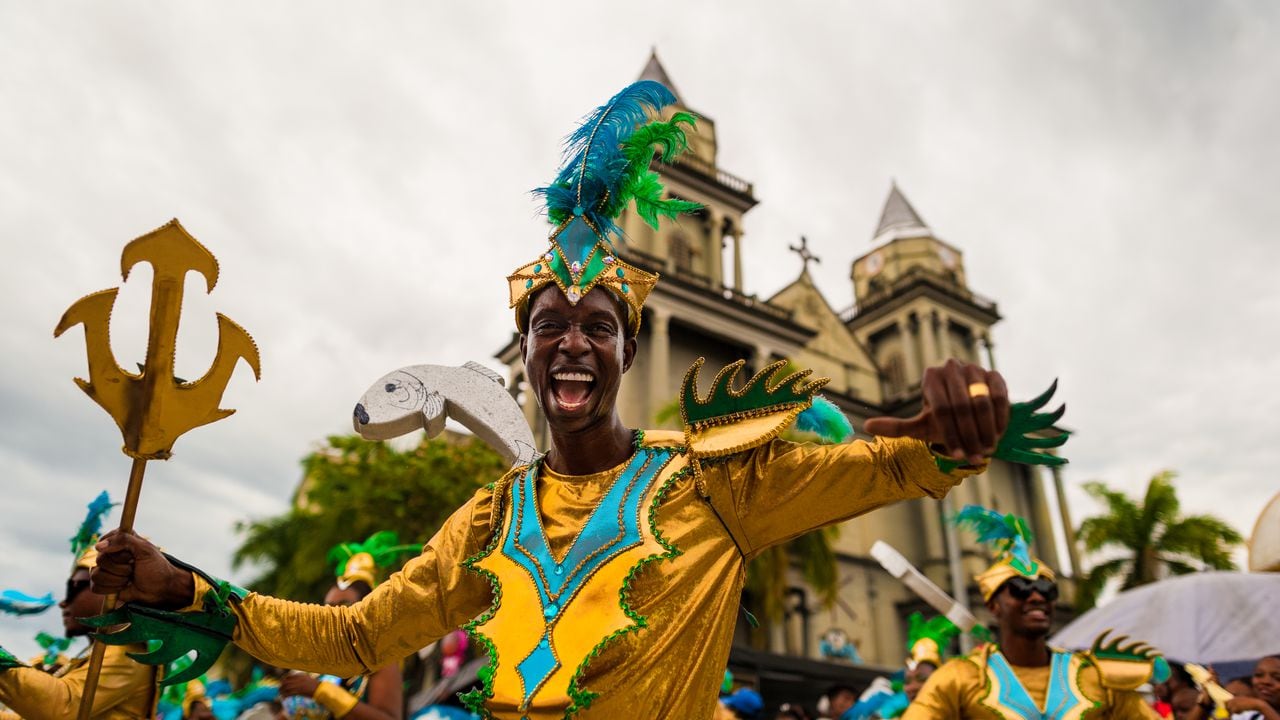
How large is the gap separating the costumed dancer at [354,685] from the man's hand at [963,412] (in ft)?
8.91

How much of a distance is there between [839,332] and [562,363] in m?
30.0

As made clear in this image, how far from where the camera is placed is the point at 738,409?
2.20m

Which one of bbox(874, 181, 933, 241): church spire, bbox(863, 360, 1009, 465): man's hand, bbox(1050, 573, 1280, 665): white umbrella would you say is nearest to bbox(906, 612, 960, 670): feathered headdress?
bbox(1050, 573, 1280, 665): white umbrella

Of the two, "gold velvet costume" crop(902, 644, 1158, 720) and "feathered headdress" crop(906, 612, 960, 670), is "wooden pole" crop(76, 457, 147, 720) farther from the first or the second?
"feathered headdress" crop(906, 612, 960, 670)

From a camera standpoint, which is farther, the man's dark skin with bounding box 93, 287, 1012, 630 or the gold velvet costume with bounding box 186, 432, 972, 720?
the man's dark skin with bounding box 93, 287, 1012, 630

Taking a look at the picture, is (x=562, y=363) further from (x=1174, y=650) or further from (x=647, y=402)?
(x=647, y=402)

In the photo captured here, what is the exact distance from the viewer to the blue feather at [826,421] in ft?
7.41

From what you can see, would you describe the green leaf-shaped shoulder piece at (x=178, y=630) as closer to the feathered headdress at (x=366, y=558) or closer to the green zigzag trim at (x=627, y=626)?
the green zigzag trim at (x=627, y=626)

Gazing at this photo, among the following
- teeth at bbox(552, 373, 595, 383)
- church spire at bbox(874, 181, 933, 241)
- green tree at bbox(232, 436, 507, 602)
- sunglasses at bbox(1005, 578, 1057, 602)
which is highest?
church spire at bbox(874, 181, 933, 241)

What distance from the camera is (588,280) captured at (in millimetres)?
2324

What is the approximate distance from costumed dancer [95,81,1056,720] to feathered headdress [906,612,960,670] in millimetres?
6133

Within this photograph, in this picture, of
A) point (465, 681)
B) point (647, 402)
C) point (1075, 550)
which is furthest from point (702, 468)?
point (1075, 550)

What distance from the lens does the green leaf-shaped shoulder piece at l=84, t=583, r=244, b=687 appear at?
6.74 feet

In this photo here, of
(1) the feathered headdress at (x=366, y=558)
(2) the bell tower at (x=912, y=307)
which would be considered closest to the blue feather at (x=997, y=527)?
(1) the feathered headdress at (x=366, y=558)
